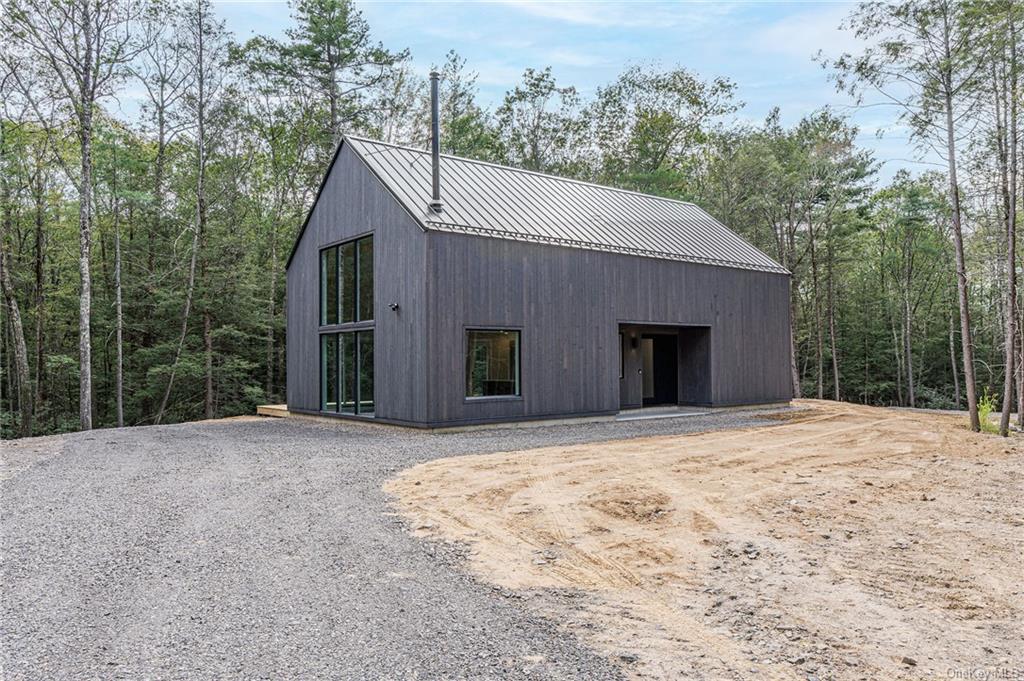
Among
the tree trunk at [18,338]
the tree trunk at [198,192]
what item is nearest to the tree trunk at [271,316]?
the tree trunk at [198,192]

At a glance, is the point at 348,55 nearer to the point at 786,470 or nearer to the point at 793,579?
the point at 786,470

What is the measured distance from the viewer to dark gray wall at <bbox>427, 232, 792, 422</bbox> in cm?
961

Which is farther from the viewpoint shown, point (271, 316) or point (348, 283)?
point (271, 316)

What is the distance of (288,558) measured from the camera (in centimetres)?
354

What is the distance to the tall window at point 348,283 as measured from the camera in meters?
10.9

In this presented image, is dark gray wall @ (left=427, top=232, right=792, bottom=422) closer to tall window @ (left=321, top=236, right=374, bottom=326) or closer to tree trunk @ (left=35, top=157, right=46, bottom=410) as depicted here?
tall window @ (left=321, top=236, right=374, bottom=326)

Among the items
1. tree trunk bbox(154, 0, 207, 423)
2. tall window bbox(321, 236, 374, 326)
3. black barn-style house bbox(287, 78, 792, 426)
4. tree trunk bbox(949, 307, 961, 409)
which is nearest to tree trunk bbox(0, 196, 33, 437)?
tree trunk bbox(154, 0, 207, 423)

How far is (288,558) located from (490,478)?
2.53 meters

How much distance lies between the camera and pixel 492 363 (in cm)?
1017

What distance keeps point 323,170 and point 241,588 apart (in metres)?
18.6

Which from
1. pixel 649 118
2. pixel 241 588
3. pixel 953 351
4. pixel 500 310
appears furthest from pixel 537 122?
pixel 241 588

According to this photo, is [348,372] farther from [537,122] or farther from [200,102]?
[537,122]

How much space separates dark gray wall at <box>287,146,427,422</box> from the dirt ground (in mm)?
3105

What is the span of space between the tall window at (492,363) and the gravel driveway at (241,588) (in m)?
3.76
